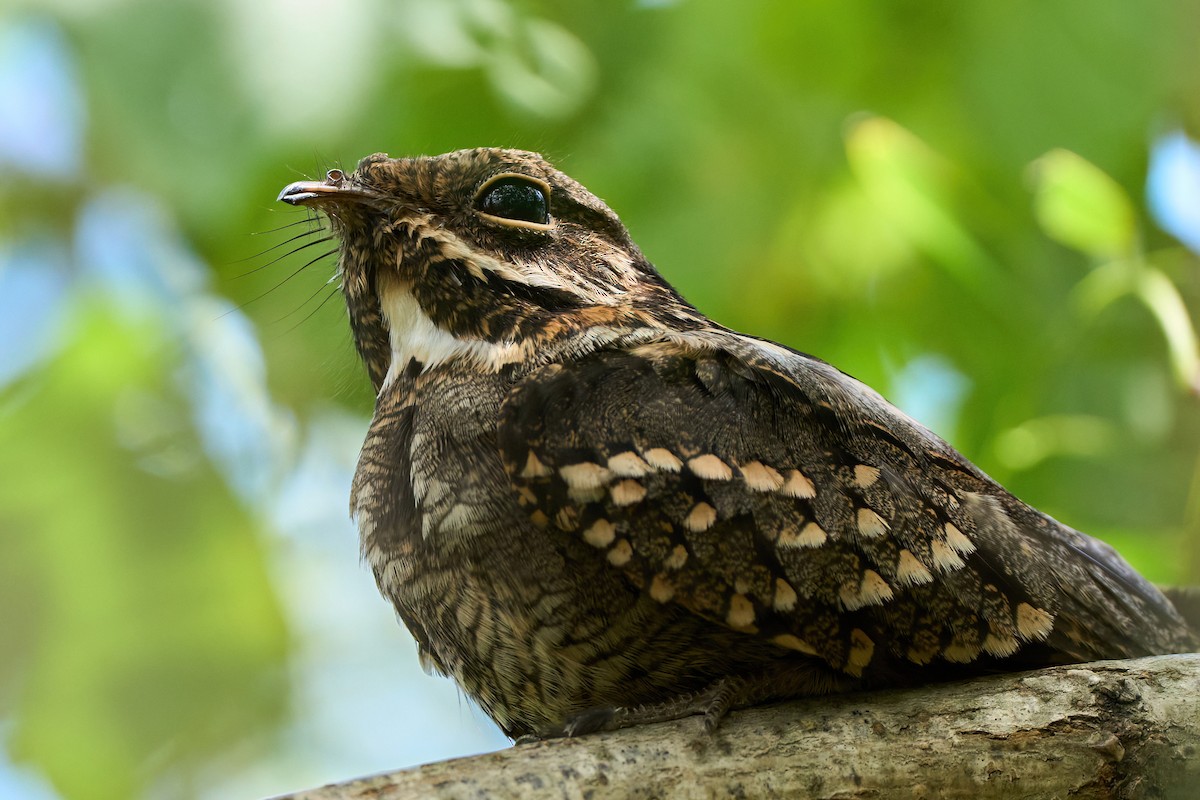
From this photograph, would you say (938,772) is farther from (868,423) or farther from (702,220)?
(702,220)

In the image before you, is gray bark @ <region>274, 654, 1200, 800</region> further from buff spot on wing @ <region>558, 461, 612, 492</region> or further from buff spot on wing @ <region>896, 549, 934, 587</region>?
buff spot on wing @ <region>558, 461, 612, 492</region>

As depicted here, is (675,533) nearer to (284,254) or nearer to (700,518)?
(700,518)

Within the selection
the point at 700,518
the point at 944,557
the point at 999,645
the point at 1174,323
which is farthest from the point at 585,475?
the point at 1174,323

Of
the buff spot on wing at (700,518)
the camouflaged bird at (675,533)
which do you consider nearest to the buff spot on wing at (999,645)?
the camouflaged bird at (675,533)

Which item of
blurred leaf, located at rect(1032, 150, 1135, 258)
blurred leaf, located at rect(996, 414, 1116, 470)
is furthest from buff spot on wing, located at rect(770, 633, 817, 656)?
blurred leaf, located at rect(1032, 150, 1135, 258)

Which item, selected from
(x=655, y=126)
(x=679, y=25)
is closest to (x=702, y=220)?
(x=655, y=126)

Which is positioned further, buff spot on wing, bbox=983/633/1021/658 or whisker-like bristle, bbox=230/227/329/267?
whisker-like bristle, bbox=230/227/329/267
